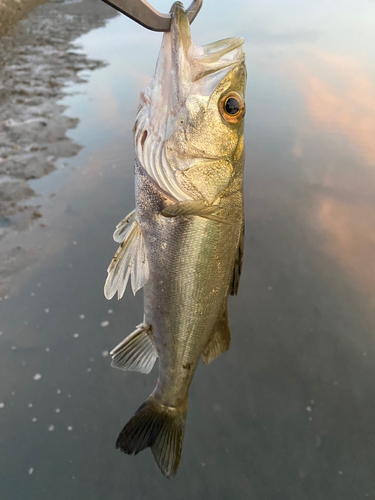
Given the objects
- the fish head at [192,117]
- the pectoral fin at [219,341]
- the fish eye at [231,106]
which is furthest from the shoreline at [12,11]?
the pectoral fin at [219,341]

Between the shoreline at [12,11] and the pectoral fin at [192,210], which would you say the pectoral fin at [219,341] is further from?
the shoreline at [12,11]

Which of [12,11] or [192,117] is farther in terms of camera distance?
[12,11]

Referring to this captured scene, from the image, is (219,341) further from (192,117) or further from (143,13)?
(143,13)

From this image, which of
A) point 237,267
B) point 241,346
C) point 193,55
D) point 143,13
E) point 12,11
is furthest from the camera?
point 12,11

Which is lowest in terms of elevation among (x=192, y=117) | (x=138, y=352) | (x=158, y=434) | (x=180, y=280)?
(x=158, y=434)

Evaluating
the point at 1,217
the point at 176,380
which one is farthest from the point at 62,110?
the point at 176,380

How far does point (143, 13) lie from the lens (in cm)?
82

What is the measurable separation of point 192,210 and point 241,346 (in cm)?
139

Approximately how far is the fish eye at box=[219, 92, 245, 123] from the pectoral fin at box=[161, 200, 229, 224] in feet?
1.01

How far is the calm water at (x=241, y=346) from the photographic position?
5.53 feet

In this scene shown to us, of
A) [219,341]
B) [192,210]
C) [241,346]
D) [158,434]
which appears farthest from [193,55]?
[241,346]

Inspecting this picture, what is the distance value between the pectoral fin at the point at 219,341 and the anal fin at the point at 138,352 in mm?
243

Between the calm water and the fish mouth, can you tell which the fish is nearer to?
the fish mouth

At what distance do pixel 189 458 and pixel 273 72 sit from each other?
563cm
